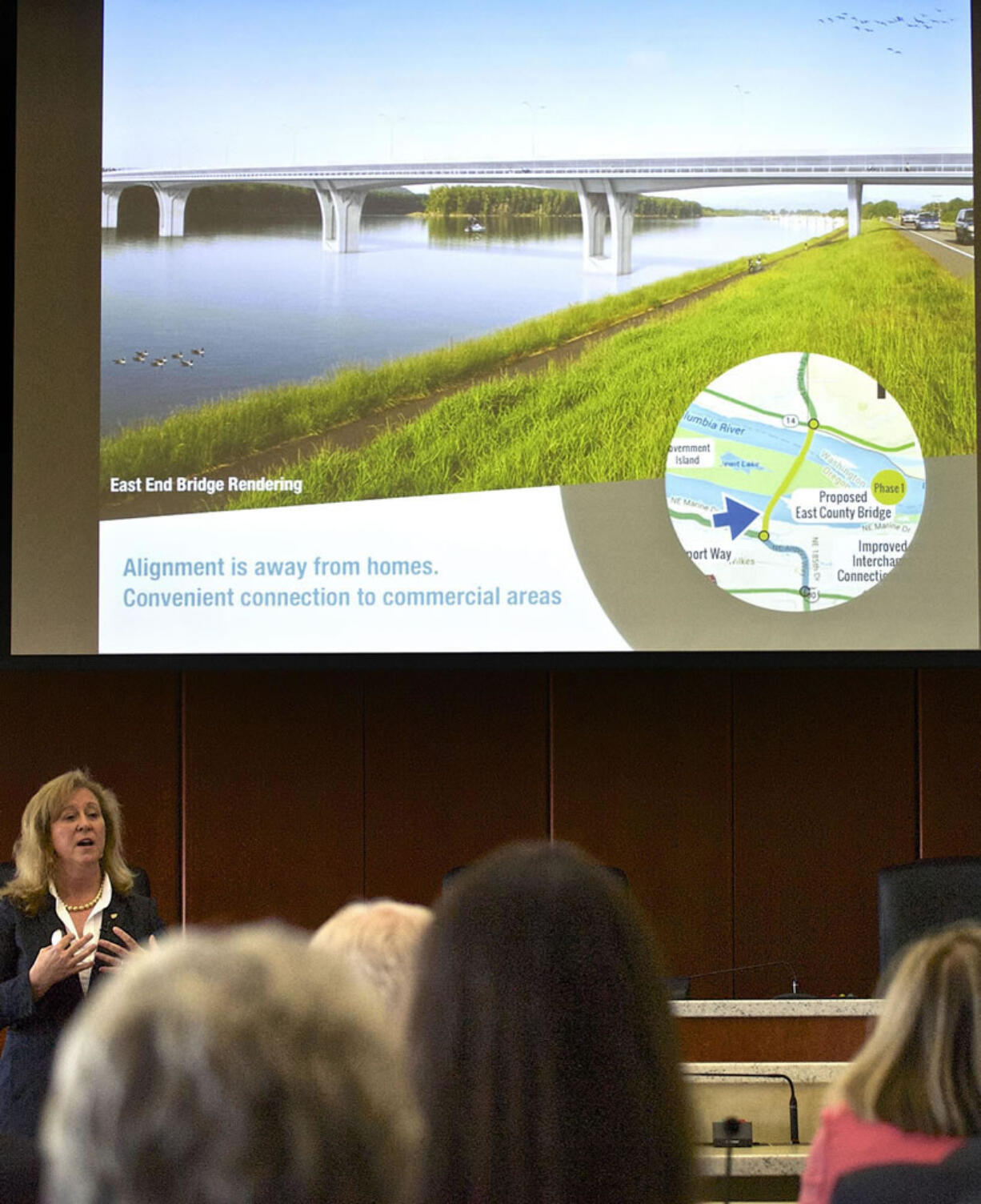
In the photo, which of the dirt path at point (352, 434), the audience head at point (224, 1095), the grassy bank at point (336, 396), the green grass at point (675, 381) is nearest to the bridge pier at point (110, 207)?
the grassy bank at point (336, 396)

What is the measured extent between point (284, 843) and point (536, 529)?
1.42 m

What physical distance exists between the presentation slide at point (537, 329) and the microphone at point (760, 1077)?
5.81ft

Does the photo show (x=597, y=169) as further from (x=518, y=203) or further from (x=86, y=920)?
(x=86, y=920)

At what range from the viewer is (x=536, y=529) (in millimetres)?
4578

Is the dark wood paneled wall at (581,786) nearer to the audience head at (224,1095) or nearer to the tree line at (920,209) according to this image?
the tree line at (920,209)

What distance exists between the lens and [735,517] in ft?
15.1

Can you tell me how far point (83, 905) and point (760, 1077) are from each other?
5.01 feet

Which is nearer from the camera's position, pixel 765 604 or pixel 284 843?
pixel 765 604

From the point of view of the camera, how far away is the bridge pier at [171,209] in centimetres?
475

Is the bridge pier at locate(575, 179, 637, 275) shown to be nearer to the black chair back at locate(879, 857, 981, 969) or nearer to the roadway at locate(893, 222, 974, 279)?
the roadway at locate(893, 222, 974, 279)

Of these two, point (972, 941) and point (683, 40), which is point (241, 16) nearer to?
point (683, 40)

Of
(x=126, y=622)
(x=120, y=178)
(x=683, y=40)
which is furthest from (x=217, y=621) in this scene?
(x=683, y=40)

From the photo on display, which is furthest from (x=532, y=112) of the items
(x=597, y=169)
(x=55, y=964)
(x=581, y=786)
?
(x=55, y=964)

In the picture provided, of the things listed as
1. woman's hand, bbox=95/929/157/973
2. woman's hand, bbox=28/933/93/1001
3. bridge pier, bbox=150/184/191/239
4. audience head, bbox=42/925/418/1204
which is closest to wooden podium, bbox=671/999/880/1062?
woman's hand, bbox=95/929/157/973
